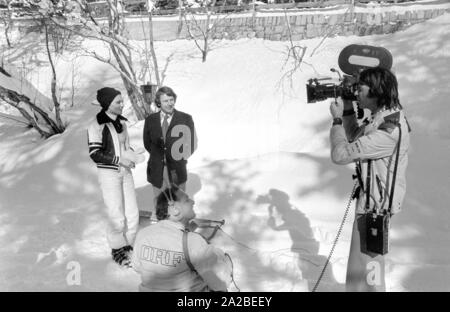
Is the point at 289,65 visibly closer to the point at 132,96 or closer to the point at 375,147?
the point at 132,96

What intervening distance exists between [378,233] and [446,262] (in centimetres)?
170

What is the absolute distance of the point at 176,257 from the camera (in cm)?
192

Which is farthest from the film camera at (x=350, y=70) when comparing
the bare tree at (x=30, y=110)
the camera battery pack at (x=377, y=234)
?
the bare tree at (x=30, y=110)

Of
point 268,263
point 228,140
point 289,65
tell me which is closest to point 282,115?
point 228,140

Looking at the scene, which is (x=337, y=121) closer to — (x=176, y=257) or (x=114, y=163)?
(x=176, y=257)

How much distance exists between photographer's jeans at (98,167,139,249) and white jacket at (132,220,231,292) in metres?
1.65

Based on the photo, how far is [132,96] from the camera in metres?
8.18

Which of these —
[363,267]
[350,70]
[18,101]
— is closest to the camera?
[363,267]

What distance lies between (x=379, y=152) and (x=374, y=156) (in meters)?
0.03

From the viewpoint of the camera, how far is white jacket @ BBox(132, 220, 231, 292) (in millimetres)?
1929

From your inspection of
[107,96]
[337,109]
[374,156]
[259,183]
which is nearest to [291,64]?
[259,183]

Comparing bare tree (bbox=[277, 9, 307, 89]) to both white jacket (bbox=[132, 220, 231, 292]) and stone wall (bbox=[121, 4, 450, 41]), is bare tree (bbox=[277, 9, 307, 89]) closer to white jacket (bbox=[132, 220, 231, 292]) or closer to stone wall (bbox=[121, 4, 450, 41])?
stone wall (bbox=[121, 4, 450, 41])

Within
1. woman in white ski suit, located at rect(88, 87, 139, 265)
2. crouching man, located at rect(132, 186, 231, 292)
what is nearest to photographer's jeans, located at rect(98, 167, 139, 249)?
woman in white ski suit, located at rect(88, 87, 139, 265)

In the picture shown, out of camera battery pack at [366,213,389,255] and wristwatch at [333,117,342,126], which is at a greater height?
wristwatch at [333,117,342,126]
